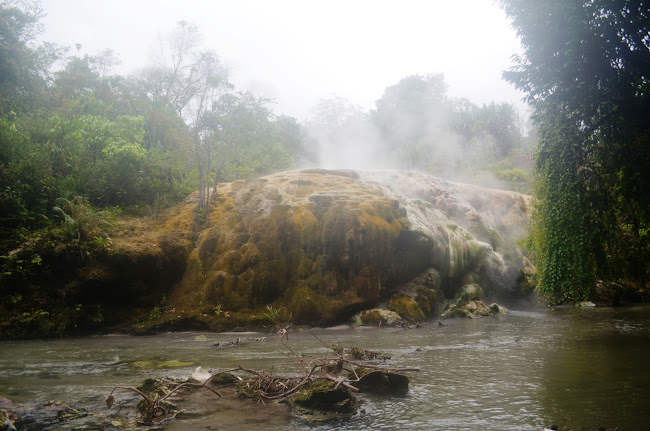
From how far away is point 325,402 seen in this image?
512cm

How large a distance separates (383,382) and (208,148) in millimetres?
15468

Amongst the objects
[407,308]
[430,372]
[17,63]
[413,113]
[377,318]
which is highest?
[413,113]

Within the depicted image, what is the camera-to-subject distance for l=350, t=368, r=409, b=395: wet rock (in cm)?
589

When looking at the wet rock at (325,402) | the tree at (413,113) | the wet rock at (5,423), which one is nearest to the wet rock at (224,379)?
the wet rock at (325,402)

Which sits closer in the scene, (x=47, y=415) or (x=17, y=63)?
(x=47, y=415)

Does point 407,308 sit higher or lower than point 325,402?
higher

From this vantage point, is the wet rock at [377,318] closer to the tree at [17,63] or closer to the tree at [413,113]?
the tree at [17,63]

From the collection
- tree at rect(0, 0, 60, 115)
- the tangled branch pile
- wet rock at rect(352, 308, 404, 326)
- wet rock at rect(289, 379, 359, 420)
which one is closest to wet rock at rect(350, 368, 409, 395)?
the tangled branch pile

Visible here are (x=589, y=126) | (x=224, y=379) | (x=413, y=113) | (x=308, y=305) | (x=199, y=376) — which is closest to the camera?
(x=199, y=376)

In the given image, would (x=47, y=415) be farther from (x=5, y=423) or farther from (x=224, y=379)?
(x=224, y=379)

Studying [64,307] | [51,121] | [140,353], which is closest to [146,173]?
[51,121]

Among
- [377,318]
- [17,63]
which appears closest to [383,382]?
[377,318]

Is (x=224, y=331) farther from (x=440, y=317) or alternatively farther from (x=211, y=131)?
(x=211, y=131)

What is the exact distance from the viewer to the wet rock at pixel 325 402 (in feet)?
16.4
